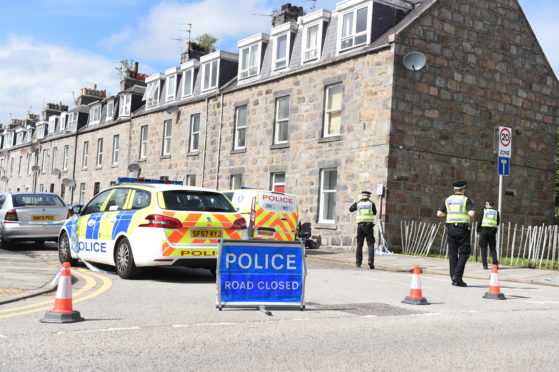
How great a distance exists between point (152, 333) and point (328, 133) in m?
17.1

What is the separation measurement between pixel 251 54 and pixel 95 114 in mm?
18355

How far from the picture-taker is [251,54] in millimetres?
27453

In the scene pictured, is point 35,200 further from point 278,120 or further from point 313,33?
point 313,33

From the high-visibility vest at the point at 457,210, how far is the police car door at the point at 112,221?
18.6 ft

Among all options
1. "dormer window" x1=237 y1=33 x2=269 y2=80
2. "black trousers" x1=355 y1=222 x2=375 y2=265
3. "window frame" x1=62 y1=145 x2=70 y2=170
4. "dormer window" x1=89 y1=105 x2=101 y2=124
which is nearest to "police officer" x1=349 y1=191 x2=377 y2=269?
"black trousers" x1=355 y1=222 x2=375 y2=265

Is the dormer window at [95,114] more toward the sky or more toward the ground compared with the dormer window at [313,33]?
more toward the ground

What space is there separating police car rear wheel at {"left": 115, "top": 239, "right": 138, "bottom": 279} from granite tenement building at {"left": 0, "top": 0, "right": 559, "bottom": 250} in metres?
10.9

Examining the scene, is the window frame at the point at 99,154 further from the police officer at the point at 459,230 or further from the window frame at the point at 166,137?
the police officer at the point at 459,230

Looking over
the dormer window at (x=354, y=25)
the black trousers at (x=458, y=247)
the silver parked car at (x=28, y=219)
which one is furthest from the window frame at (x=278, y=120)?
the black trousers at (x=458, y=247)

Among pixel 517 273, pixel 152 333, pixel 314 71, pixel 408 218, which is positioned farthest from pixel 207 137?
pixel 152 333

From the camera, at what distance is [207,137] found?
28.7m

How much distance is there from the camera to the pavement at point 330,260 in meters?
9.02

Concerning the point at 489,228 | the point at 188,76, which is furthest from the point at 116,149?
the point at 489,228

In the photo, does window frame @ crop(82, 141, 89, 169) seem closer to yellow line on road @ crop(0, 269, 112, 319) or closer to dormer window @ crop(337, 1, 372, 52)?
dormer window @ crop(337, 1, 372, 52)
